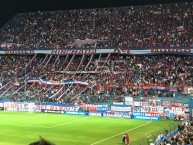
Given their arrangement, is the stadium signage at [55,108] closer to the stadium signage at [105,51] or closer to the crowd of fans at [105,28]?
the stadium signage at [105,51]

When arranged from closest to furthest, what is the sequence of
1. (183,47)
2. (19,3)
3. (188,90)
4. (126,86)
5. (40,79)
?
(188,90), (126,86), (183,47), (40,79), (19,3)

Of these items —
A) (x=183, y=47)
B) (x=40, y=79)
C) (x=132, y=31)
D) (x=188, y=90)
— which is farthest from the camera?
(x=132, y=31)

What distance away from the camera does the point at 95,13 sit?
65938 millimetres

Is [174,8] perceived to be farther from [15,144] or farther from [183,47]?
[15,144]

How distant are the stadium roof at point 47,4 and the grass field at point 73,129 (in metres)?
30.1

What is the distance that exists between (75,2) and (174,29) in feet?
70.2

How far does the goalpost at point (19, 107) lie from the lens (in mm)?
46844

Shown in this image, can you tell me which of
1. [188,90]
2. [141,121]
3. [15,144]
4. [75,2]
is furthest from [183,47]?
[15,144]

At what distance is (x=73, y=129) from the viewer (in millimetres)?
33500

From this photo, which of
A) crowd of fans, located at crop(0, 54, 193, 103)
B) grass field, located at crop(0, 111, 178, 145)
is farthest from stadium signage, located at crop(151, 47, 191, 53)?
grass field, located at crop(0, 111, 178, 145)

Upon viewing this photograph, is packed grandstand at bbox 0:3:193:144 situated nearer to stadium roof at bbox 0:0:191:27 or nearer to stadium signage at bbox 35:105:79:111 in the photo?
stadium signage at bbox 35:105:79:111

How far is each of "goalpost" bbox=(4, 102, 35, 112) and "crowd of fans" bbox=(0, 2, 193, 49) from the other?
51.2 ft

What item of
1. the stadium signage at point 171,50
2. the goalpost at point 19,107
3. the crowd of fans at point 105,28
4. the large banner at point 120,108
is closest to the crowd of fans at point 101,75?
the stadium signage at point 171,50

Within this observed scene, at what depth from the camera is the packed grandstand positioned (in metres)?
46.8
